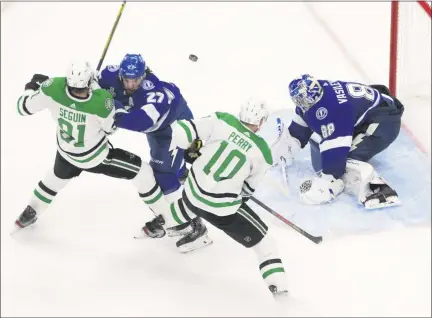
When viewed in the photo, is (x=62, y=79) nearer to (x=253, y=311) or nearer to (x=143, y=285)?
(x=143, y=285)

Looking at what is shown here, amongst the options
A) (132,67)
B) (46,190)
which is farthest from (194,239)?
(132,67)

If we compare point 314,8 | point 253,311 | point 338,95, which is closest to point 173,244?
point 253,311

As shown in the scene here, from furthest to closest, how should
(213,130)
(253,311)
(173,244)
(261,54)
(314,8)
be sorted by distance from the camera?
(314,8)
(261,54)
(173,244)
(253,311)
(213,130)

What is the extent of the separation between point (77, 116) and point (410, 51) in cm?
209

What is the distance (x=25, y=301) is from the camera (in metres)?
3.13

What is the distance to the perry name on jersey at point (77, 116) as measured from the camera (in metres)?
3.04

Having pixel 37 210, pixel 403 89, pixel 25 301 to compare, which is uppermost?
pixel 403 89

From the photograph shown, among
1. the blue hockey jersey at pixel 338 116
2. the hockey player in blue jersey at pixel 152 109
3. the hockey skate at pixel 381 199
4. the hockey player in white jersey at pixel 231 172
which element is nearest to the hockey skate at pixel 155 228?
the hockey player in blue jersey at pixel 152 109

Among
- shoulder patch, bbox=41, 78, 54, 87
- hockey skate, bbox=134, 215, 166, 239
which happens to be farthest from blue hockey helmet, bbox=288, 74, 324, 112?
shoulder patch, bbox=41, 78, 54, 87

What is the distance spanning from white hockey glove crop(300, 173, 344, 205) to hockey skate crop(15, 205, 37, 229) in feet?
4.46

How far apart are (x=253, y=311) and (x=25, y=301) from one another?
101cm

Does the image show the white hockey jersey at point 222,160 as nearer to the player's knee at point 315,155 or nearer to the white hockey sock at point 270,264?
the white hockey sock at point 270,264

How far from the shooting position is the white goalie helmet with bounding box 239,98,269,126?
2816 millimetres

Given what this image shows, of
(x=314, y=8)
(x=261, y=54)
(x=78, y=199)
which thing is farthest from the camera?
(x=314, y=8)
